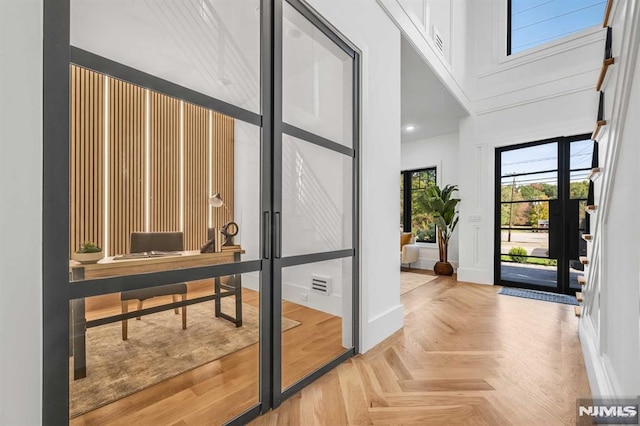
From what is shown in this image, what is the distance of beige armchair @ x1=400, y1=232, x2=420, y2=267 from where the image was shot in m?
6.04

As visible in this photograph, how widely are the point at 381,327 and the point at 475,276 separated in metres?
3.14

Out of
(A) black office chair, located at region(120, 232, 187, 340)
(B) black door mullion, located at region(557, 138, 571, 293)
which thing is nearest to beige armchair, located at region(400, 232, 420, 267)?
(B) black door mullion, located at region(557, 138, 571, 293)

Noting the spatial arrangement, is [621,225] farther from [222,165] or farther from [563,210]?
[563,210]

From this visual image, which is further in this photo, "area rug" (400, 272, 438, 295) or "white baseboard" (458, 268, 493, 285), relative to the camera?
"white baseboard" (458, 268, 493, 285)

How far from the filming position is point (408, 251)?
6043 millimetres

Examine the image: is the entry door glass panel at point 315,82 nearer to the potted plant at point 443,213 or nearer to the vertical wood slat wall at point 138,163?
the vertical wood slat wall at point 138,163

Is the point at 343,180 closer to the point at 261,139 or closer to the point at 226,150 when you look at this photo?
the point at 261,139

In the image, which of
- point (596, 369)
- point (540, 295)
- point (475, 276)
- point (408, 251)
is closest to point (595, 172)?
point (596, 369)

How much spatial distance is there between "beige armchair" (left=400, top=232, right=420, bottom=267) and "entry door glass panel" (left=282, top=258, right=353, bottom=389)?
159 inches

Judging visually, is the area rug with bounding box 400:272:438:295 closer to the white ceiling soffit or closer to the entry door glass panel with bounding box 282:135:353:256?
the entry door glass panel with bounding box 282:135:353:256

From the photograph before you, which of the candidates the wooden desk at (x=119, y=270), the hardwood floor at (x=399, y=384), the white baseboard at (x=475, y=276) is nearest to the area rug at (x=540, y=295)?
the white baseboard at (x=475, y=276)

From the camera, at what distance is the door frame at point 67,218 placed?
915 mm

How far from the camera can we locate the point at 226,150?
4.97 feet
